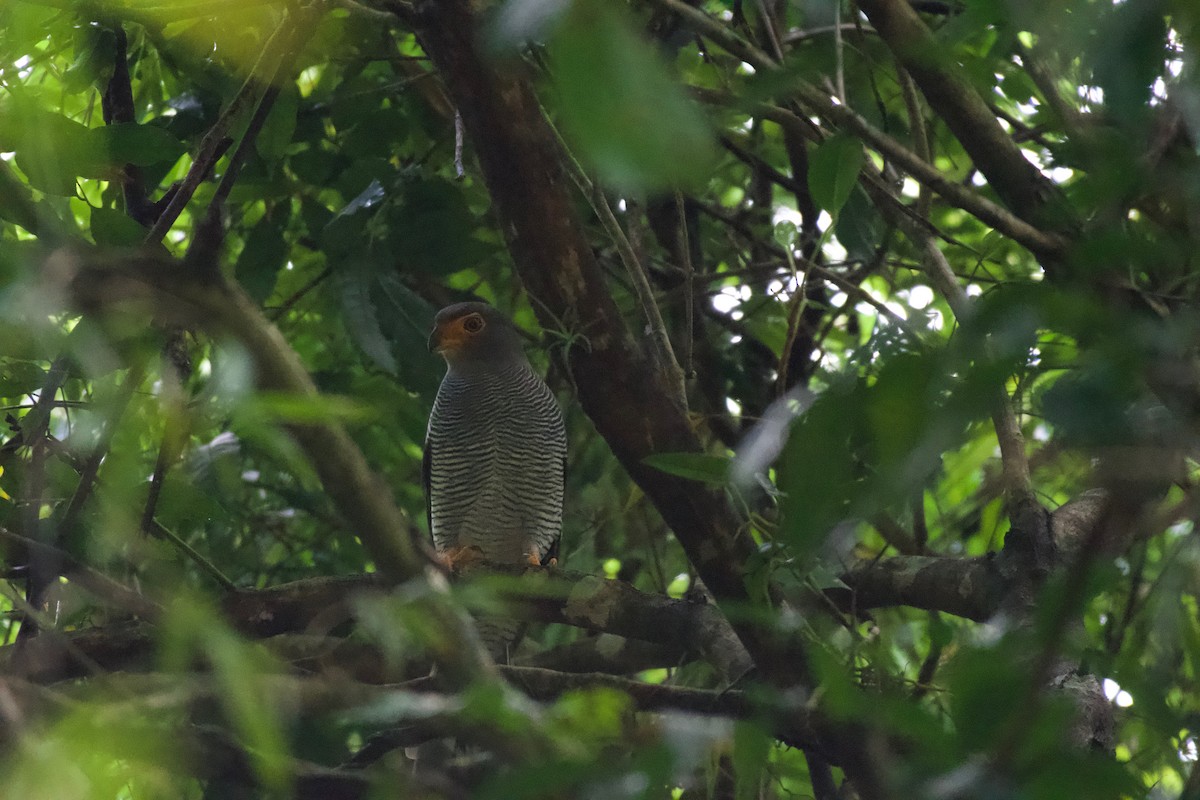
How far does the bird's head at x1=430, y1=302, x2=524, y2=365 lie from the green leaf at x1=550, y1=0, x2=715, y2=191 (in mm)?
3914

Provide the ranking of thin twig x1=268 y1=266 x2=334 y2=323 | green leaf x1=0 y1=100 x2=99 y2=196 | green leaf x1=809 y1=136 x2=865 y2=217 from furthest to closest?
thin twig x1=268 y1=266 x2=334 y2=323 → green leaf x1=809 y1=136 x2=865 y2=217 → green leaf x1=0 y1=100 x2=99 y2=196

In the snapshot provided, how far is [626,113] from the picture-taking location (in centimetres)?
78

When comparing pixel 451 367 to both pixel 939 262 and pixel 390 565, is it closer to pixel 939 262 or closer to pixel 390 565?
pixel 939 262

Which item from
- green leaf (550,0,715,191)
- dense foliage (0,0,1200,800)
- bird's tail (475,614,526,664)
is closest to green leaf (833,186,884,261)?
dense foliage (0,0,1200,800)

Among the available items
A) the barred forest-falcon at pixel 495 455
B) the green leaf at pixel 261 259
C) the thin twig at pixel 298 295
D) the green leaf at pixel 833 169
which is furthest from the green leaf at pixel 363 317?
the green leaf at pixel 833 169

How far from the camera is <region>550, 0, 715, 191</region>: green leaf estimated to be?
771mm

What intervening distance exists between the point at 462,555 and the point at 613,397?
6.99ft

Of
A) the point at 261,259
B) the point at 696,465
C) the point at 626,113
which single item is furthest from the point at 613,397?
the point at 626,113

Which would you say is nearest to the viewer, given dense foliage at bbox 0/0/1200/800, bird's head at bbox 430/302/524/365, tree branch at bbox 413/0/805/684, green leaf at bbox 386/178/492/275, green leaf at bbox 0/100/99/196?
dense foliage at bbox 0/0/1200/800

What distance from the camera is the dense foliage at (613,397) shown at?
1035mm

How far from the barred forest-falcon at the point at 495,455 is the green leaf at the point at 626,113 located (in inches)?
168

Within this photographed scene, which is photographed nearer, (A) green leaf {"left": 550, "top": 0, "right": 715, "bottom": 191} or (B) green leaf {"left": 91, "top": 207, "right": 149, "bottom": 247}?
(A) green leaf {"left": 550, "top": 0, "right": 715, "bottom": 191}

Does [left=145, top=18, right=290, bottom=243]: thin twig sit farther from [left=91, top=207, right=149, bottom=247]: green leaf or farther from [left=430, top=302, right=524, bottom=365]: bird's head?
[left=430, top=302, right=524, bottom=365]: bird's head

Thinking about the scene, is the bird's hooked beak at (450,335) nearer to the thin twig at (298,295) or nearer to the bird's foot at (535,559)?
the thin twig at (298,295)
